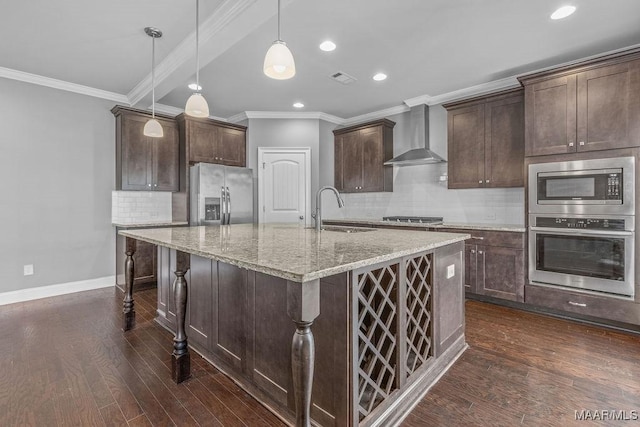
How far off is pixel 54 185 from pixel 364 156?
172 inches

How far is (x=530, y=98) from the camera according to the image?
10.9 feet

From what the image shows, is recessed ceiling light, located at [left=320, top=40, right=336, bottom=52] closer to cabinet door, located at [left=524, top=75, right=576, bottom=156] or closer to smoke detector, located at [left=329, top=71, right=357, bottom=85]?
smoke detector, located at [left=329, top=71, right=357, bottom=85]

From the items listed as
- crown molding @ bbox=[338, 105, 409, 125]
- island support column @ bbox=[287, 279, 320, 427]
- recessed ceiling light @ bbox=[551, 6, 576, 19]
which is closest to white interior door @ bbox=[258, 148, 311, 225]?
crown molding @ bbox=[338, 105, 409, 125]

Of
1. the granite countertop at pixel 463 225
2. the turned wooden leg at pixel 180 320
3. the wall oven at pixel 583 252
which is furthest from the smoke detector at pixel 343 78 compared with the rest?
the turned wooden leg at pixel 180 320

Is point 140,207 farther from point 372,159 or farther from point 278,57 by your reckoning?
point 278,57

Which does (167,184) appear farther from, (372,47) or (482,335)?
(482,335)

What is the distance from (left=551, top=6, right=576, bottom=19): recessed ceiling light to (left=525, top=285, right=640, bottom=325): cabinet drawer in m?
2.50

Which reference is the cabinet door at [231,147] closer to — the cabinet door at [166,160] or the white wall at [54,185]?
the cabinet door at [166,160]

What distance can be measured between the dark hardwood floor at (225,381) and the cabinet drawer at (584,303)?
15 centimetres

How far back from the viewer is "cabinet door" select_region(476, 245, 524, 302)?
3.40 metres

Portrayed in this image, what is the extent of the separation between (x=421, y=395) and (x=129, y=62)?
4.19m

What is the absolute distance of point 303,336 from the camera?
1216mm

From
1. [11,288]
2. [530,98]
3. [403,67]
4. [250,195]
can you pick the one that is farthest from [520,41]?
[11,288]

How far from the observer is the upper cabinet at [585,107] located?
2795 mm
